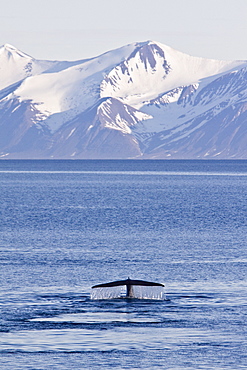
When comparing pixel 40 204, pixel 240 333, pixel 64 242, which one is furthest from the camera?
pixel 40 204

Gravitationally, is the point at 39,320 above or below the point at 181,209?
above

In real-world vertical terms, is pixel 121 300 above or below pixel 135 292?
above

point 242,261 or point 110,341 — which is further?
point 242,261

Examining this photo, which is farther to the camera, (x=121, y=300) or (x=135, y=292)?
(x=135, y=292)

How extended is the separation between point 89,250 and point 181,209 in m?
58.9

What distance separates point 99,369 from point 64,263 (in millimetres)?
28701

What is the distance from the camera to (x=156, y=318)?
151 feet

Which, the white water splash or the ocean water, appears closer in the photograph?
the ocean water

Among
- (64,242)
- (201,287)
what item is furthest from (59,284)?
(64,242)

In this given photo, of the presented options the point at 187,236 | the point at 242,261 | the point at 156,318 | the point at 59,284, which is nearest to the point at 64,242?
the point at 187,236

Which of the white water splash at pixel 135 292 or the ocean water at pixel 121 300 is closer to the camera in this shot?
the ocean water at pixel 121 300

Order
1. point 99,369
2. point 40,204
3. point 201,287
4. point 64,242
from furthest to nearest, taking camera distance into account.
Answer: point 40,204
point 64,242
point 201,287
point 99,369

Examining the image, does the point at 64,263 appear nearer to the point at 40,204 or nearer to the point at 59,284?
the point at 59,284

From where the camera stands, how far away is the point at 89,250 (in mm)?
75000
